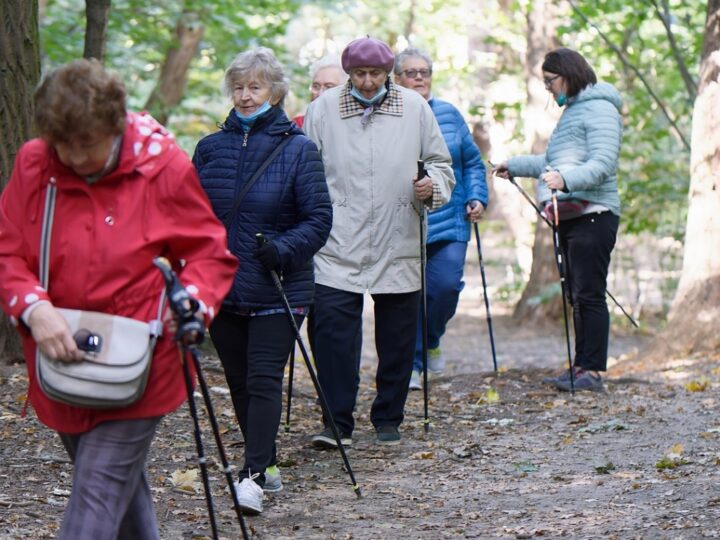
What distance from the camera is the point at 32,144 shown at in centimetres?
327

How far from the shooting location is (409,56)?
781 cm

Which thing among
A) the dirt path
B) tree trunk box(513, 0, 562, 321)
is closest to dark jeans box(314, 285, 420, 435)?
the dirt path

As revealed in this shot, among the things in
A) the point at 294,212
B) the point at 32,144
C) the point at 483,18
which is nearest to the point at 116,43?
the point at 483,18

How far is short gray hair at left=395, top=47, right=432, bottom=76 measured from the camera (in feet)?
25.6

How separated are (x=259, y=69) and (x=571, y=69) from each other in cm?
319

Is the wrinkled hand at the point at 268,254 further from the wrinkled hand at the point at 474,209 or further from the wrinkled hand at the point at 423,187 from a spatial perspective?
the wrinkled hand at the point at 474,209

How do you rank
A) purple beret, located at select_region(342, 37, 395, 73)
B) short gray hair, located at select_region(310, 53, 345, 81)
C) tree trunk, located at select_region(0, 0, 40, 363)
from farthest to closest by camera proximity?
short gray hair, located at select_region(310, 53, 345, 81) → tree trunk, located at select_region(0, 0, 40, 363) → purple beret, located at select_region(342, 37, 395, 73)

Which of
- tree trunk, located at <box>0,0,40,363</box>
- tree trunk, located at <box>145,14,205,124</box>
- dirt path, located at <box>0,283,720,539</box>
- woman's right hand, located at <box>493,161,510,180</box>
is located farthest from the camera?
tree trunk, located at <box>145,14,205,124</box>

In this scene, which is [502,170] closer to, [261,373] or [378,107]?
[378,107]

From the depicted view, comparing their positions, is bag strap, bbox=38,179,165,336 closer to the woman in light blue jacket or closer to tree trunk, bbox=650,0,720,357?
the woman in light blue jacket

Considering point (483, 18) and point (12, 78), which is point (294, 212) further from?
point (483, 18)

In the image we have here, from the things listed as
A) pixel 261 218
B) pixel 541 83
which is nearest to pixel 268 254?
pixel 261 218

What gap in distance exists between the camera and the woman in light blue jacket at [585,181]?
25.3ft

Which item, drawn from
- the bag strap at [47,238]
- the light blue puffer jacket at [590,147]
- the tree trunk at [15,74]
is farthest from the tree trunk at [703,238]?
the bag strap at [47,238]
